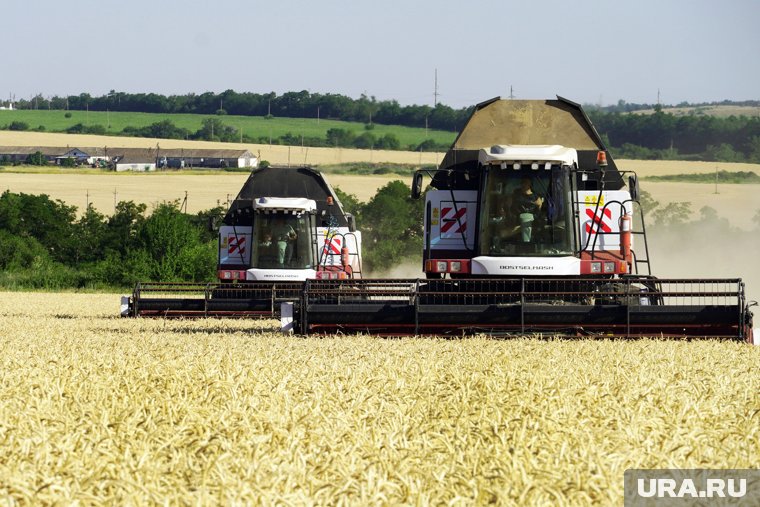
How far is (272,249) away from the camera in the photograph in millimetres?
19562

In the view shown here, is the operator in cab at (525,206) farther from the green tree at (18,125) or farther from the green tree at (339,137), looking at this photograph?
the green tree at (18,125)

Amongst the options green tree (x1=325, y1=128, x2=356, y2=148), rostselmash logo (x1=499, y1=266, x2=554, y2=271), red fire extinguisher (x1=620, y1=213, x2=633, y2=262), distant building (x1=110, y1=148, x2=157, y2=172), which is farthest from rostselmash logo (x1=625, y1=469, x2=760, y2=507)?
distant building (x1=110, y1=148, x2=157, y2=172)

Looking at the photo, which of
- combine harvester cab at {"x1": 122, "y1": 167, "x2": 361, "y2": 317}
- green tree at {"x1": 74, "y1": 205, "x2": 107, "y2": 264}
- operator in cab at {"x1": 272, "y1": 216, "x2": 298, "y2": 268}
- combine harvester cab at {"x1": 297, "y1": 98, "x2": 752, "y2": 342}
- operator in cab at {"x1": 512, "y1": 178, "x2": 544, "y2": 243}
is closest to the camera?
Answer: combine harvester cab at {"x1": 297, "y1": 98, "x2": 752, "y2": 342}

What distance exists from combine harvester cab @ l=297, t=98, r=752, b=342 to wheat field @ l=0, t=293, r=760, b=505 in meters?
2.74

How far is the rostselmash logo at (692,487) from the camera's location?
4.09 m

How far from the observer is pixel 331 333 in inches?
484

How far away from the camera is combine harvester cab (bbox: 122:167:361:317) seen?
17672 millimetres

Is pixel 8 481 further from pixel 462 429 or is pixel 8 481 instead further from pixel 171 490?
pixel 462 429

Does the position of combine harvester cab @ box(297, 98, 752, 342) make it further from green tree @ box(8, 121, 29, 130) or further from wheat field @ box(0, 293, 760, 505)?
green tree @ box(8, 121, 29, 130)

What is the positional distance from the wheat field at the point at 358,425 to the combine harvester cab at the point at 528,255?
2.74 m

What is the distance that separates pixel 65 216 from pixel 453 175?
29.1 metres

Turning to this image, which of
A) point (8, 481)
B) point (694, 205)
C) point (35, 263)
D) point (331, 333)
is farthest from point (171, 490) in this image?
point (694, 205)

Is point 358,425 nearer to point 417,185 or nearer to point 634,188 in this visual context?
point 417,185

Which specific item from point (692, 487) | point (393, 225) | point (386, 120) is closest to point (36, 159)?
point (386, 120)
